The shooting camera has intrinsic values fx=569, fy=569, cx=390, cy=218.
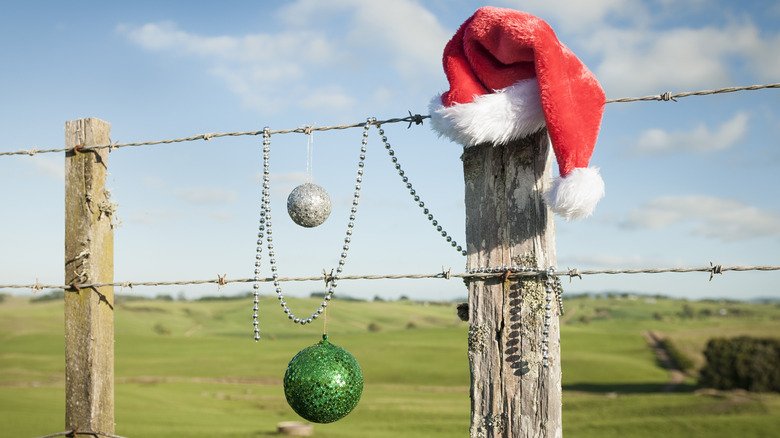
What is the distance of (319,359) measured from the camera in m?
3.15

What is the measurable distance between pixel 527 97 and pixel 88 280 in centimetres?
333

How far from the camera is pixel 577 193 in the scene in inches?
107

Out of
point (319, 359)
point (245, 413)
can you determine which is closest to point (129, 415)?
point (245, 413)

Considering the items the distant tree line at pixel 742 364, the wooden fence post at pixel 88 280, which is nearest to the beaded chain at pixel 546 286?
the wooden fence post at pixel 88 280

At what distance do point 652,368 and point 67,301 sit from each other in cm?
1601

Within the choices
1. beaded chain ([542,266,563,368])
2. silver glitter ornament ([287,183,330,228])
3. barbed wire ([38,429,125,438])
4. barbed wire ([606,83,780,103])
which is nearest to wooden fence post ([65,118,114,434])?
barbed wire ([38,429,125,438])

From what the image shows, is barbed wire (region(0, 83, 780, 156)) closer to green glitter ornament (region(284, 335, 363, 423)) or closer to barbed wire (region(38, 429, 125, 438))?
green glitter ornament (region(284, 335, 363, 423))

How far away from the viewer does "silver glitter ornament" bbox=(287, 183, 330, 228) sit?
3367mm

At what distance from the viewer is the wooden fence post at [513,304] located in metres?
2.94

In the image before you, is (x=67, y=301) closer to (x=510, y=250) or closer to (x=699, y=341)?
(x=510, y=250)

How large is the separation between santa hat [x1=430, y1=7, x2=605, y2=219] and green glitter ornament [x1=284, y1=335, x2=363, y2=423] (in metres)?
1.40

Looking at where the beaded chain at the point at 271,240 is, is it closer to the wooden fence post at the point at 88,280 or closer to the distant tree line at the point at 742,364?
the wooden fence post at the point at 88,280

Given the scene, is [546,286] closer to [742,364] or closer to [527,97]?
[527,97]

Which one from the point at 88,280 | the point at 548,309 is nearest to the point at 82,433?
the point at 88,280
